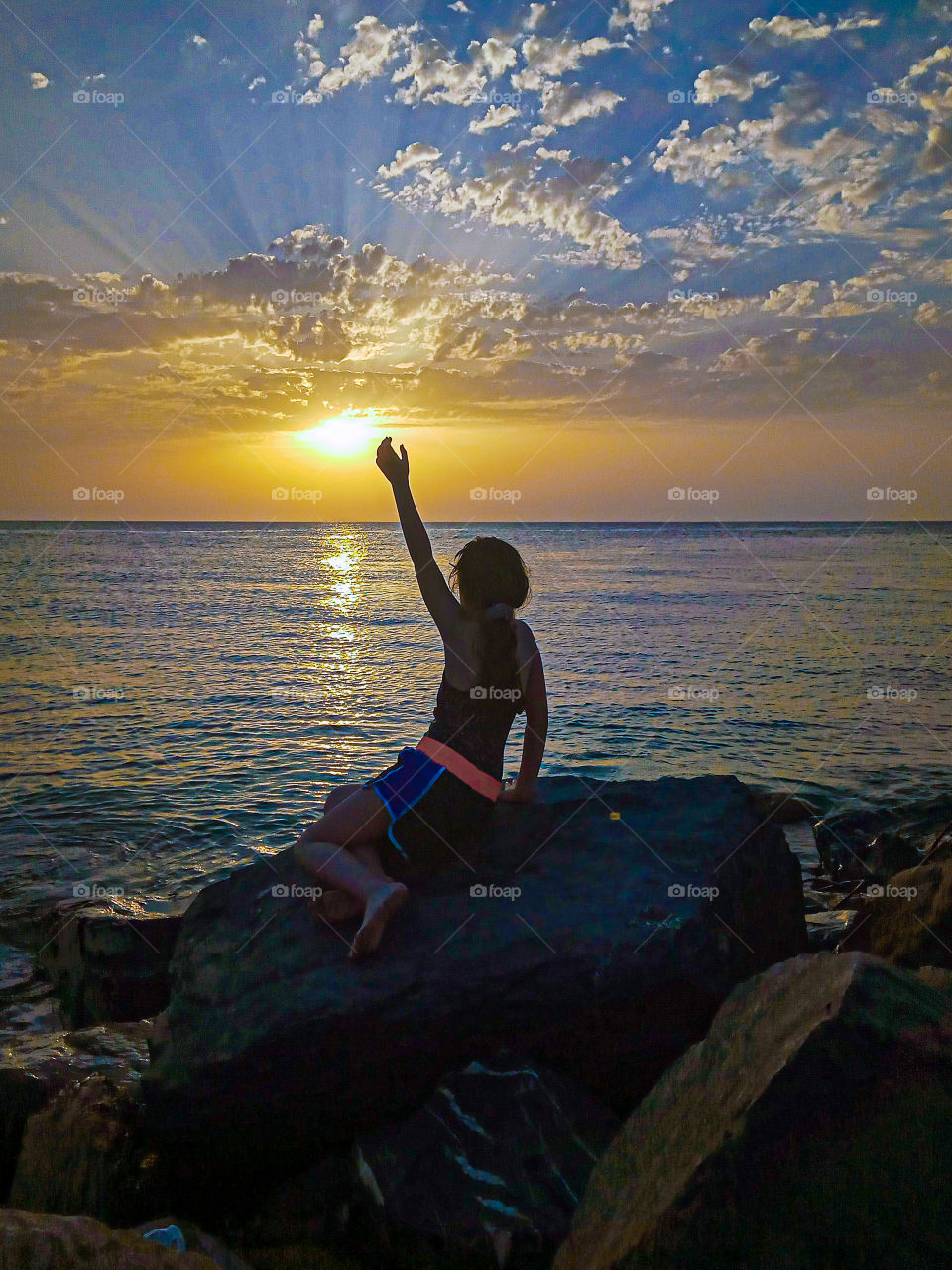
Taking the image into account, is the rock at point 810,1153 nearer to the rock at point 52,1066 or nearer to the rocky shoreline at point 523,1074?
the rocky shoreline at point 523,1074

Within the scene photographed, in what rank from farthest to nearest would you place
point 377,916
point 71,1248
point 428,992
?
point 377,916, point 428,992, point 71,1248

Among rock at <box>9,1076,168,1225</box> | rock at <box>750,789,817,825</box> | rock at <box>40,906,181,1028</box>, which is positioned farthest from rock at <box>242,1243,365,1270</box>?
rock at <box>750,789,817,825</box>

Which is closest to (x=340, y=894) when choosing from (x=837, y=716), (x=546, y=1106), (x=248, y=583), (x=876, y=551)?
(x=546, y=1106)

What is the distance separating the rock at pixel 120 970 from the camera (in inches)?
214

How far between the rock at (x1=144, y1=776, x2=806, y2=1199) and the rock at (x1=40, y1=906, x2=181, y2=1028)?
4.02 ft

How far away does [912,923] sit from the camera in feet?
17.4

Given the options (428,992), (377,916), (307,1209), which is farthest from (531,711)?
(307,1209)

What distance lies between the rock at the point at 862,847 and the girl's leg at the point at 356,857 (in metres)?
5.18

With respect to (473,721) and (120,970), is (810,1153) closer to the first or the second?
(473,721)

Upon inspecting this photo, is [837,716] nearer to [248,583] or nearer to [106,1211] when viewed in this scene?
[106,1211]

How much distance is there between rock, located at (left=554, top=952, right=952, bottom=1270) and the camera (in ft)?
7.63

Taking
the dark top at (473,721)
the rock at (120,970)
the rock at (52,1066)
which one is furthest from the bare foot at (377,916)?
the rock at (120,970)

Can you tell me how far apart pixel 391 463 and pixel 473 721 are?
4.96 ft

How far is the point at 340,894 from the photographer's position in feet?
13.5
